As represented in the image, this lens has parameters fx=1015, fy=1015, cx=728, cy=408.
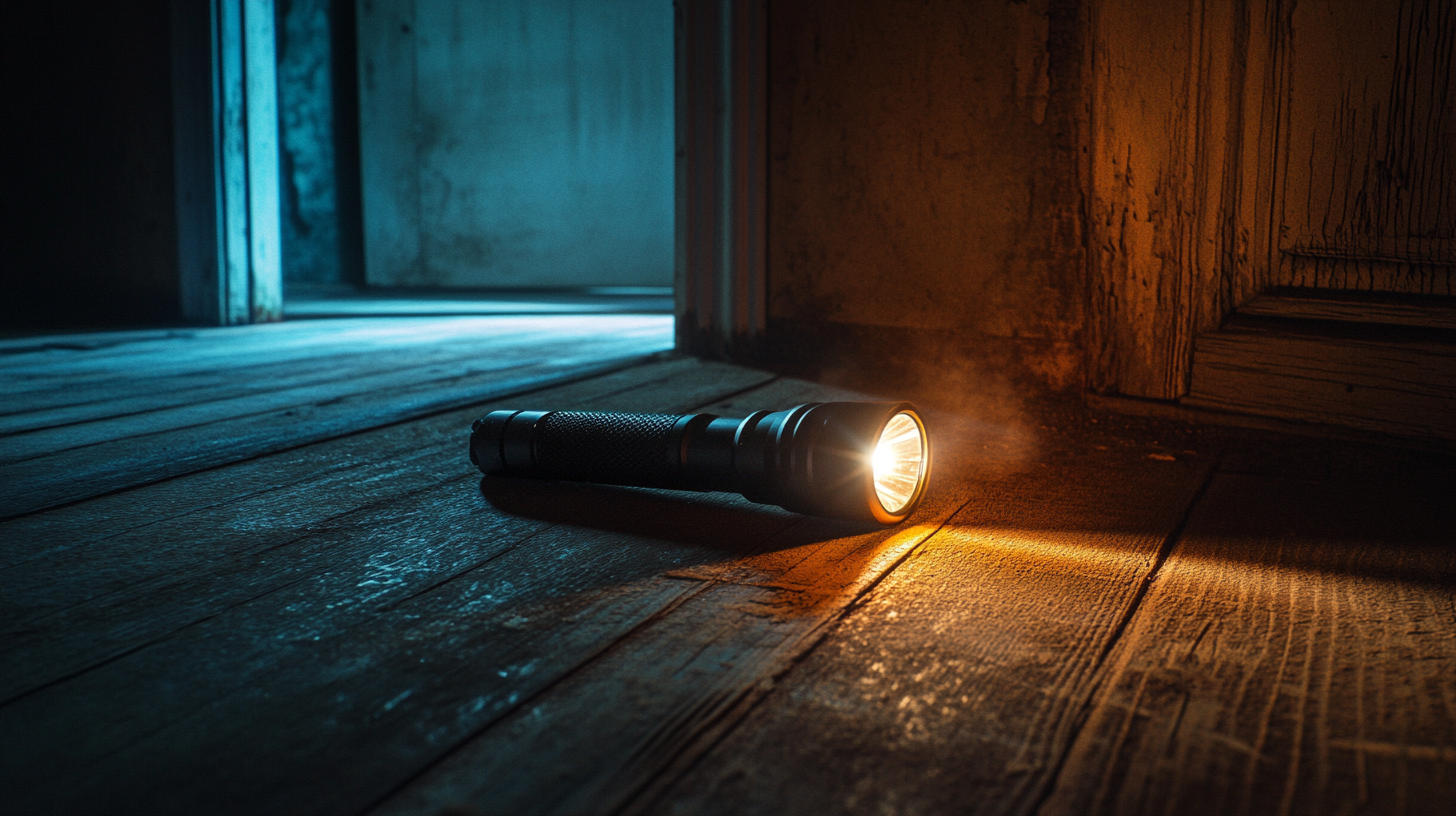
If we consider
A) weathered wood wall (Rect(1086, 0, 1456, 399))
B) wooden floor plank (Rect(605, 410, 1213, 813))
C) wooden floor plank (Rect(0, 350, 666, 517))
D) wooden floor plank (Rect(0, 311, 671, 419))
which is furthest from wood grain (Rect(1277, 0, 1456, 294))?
wooden floor plank (Rect(0, 311, 671, 419))

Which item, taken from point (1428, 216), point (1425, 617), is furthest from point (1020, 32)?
point (1425, 617)

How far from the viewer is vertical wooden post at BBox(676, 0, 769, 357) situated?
2205mm

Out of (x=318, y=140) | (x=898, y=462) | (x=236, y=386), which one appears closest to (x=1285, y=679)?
(x=898, y=462)

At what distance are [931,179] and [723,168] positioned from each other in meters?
0.59

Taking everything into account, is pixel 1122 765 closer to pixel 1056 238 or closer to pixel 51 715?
pixel 51 715

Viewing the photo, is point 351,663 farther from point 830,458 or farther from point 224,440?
point 224,440

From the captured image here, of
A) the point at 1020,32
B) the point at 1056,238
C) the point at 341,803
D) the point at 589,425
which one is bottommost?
the point at 341,803

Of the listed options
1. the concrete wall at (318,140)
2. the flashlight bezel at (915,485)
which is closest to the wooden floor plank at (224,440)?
the flashlight bezel at (915,485)

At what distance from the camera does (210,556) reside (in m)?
1.00

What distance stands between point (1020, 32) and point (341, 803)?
5.26 ft

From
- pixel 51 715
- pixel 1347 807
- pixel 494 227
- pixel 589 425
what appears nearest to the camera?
pixel 1347 807

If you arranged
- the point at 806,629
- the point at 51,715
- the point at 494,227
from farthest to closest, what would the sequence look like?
the point at 494,227 < the point at 806,629 < the point at 51,715

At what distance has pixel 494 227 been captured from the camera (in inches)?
266

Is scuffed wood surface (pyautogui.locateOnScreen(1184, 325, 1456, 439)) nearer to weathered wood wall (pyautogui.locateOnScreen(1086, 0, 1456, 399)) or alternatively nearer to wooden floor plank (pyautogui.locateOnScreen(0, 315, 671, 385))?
weathered wood wall (pyautogui.locateOnScreen(1086, 0, 1456, 399))
